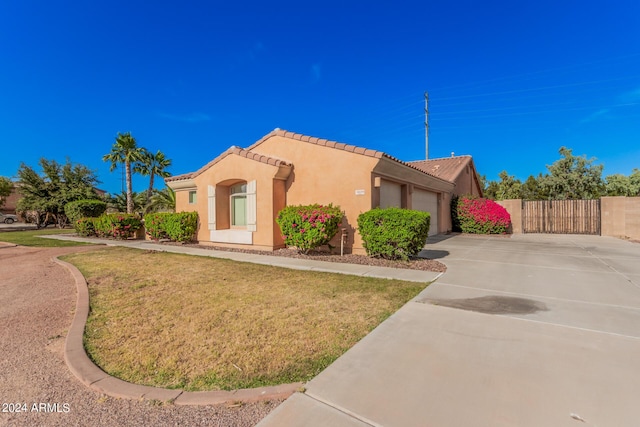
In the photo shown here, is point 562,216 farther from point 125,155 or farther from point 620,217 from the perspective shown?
point 125,155

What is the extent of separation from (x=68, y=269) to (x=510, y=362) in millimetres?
9895

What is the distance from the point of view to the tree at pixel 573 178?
25938 millimetres

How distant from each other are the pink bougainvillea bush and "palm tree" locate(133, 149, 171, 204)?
28.4 meters

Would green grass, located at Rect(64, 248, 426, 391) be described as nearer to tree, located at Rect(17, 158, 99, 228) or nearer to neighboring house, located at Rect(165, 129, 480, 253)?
neighboring house, located at Rect(165, 129, 480, 253)

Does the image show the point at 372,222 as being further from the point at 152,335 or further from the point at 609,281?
the point at 152,335

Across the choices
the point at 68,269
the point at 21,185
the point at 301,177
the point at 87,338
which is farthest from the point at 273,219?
the point at 21,185

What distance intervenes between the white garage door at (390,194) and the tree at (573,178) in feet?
81.2

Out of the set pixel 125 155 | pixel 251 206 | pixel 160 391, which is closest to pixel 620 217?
pixel 251 206

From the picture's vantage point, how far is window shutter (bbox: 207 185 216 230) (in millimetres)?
12289

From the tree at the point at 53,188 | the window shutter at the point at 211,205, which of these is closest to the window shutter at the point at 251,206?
the window shutter at the point at 211,205

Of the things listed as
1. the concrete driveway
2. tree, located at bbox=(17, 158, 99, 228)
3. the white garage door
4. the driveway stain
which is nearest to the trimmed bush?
the white garage door

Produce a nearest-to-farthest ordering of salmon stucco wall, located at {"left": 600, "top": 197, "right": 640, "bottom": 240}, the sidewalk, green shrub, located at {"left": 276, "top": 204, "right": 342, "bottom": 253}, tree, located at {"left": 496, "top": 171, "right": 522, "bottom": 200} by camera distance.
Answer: the sidewalk < green shrub, located at {"left": 276, "top": 204, "right": 342, "bottom": 253} < salmon stucco wall, located at {"left": 600, "top": 197, "right": 640, "bottom": 240} < tree, located at {"left": 496, "top": 171, "right": 522, "bottom": 200}

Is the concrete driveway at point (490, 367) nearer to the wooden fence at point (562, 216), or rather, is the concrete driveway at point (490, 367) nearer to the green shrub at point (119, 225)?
the wooden fence at point (562, 216)

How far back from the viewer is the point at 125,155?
26.0 m
